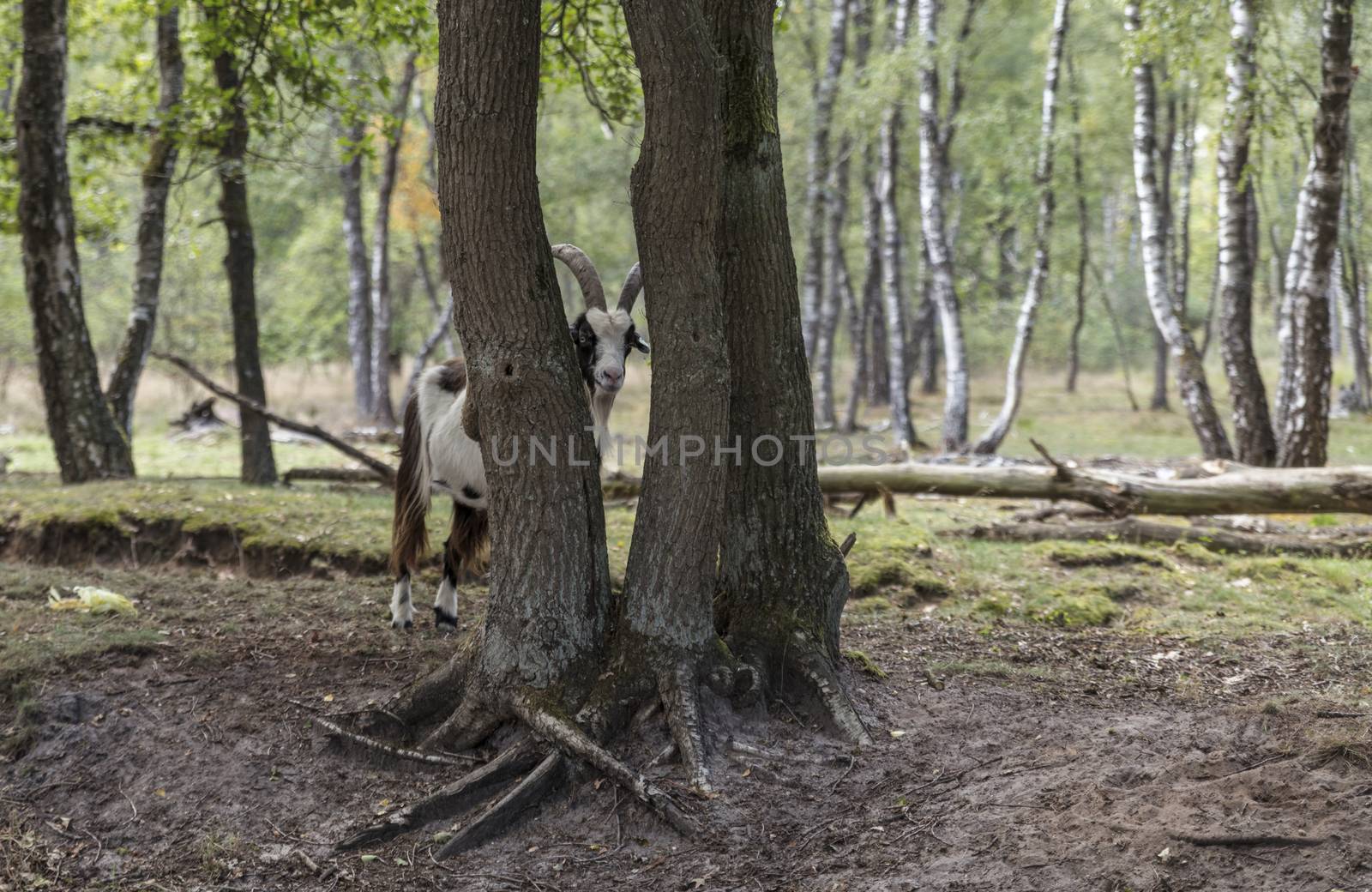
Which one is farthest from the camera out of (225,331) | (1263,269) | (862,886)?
(1263,269)

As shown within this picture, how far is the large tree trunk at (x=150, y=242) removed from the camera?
38.8 ft

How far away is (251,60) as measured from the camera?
8.48m

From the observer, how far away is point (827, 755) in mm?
4977

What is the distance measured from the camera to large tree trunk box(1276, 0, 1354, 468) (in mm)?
11297

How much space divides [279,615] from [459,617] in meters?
1.16

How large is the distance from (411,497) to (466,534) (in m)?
0.48

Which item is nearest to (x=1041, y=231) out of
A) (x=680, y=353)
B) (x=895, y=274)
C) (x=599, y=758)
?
(x=895, y=274)

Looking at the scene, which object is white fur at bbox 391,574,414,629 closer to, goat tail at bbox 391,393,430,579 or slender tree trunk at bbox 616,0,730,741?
goat tail at bbox 391,393,430,579

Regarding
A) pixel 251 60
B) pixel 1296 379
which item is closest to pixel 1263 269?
pixel 1296 379

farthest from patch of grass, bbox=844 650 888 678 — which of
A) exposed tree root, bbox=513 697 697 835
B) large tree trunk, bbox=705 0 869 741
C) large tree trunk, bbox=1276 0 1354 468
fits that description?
large tree trunk, bbox=1276 0 1354 468

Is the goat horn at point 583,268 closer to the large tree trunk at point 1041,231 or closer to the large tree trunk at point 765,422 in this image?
the large tree trunk at point 765,422

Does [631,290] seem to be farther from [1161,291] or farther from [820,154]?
[820,154]

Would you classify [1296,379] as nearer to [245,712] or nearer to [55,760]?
[245,712]

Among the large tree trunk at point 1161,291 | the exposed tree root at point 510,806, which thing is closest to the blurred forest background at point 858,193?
the large tree trunk at point 1161,291
